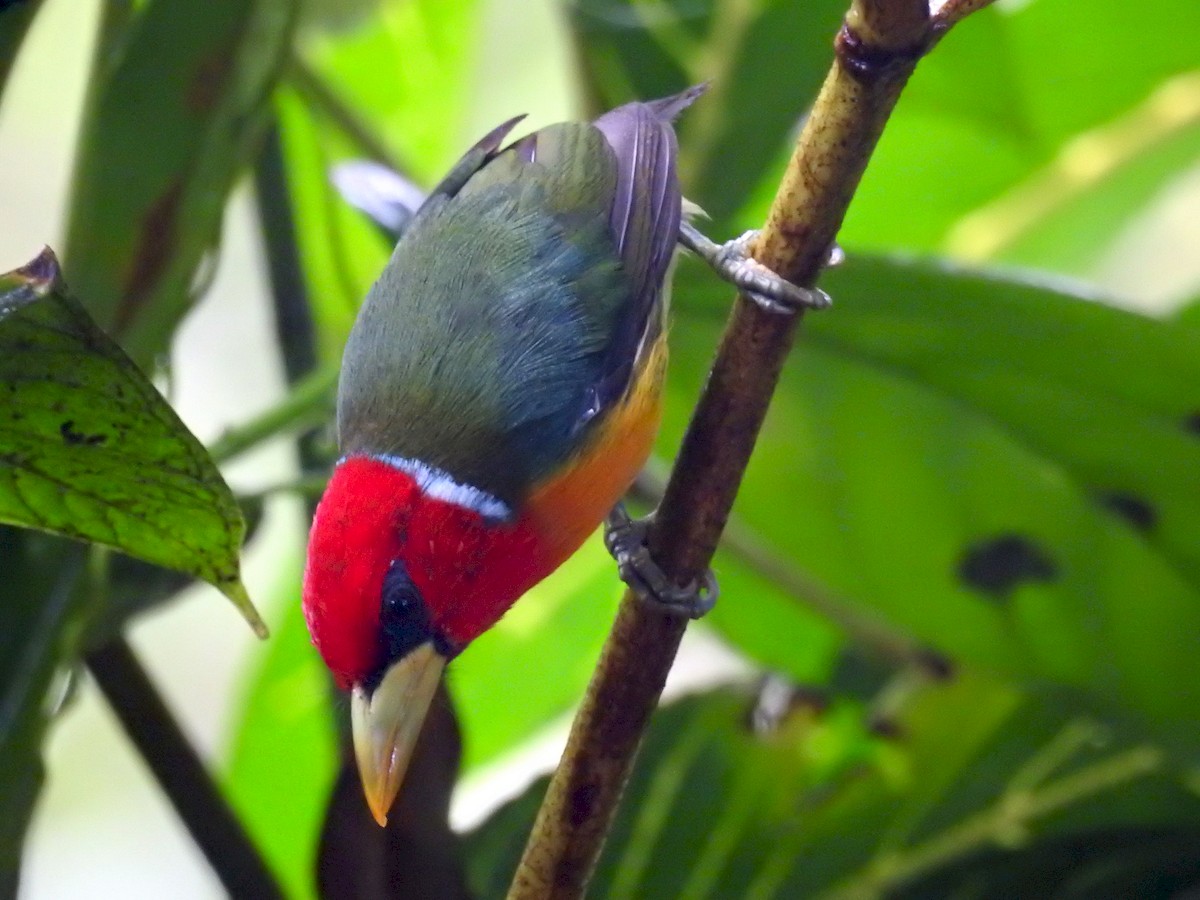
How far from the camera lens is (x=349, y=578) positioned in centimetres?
79

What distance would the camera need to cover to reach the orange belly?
95 cm

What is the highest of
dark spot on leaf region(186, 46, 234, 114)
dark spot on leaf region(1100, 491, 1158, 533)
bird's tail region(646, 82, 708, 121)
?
dark spot on leaf region(186, 46, 234, 114)

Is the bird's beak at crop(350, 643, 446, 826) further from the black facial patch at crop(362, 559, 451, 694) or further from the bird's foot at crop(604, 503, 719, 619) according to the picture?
the bird's foot at crop(604, 503, 719, 619)

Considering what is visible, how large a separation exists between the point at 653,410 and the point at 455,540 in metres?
0.23

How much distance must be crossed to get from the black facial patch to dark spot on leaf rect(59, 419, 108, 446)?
0.23m

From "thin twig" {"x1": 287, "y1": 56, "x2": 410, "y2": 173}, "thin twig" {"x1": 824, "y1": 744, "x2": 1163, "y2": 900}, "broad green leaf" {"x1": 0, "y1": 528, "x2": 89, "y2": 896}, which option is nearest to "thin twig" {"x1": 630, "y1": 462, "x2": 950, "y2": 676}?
"thin twig" {"x1": 824, "y1": 744, "x2": 1163, "y2": 900}

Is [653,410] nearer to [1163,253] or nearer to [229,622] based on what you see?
[229,622]

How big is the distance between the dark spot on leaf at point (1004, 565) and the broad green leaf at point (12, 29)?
83 cm

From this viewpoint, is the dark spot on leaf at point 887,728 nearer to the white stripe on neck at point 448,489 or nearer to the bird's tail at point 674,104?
the white stripe on neck at point 448,489

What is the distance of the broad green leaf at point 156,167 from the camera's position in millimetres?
897

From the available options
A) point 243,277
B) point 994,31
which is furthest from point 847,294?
point 243,277

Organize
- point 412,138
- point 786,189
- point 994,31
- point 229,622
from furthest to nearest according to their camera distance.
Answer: point 229,622, point 412,138, point 994,31, point 786,189

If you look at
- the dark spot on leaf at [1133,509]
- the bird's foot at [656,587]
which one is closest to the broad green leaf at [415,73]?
the dark spot on leaf at [1133,509]

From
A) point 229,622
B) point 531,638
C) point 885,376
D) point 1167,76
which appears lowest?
point 229,622
